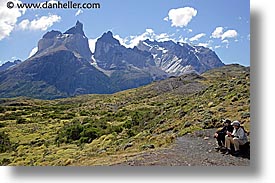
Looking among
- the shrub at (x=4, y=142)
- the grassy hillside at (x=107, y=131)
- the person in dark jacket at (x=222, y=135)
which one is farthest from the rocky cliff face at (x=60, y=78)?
the person in dark jacket at (x=222, y=135)

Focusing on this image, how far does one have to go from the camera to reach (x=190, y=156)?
7.84 metres

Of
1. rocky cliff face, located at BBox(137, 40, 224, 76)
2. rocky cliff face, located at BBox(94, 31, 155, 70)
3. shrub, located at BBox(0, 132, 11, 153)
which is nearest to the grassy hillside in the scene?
shrub, located at BBox(0, 132, 11, 153)

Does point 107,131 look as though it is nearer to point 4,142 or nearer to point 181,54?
point 4,142

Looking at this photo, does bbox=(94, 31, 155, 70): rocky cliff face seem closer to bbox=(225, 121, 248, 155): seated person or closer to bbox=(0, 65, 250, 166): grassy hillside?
bbox=(0, 65, 250, 166): grassy hillside

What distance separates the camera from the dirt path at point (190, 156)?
301 inches

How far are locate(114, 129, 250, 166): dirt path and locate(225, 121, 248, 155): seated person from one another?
20 cm

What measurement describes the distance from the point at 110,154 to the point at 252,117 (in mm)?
3122

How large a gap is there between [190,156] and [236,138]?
3.17 ft

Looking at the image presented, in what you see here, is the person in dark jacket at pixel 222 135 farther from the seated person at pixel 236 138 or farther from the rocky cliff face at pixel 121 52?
the rocky cliff face at pixel 121 52

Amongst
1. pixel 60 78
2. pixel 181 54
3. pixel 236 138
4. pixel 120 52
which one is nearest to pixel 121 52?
pixel 120 52

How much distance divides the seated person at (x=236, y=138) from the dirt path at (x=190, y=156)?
20cm

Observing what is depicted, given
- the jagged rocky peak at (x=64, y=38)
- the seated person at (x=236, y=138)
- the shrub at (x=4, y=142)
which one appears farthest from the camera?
the jagged rocky peak at (x=64, y=38)
